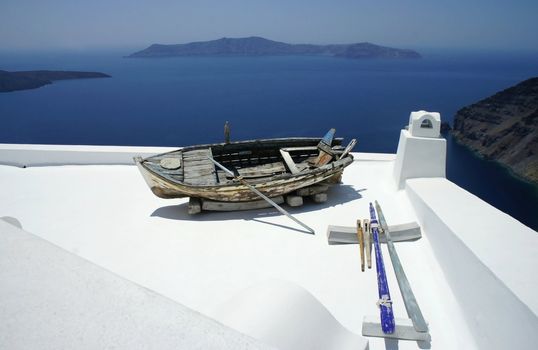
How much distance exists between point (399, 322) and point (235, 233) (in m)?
2.28

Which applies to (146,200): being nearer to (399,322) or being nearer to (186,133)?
(399,322)

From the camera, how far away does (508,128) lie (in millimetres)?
55406

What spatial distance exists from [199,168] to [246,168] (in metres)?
0.91

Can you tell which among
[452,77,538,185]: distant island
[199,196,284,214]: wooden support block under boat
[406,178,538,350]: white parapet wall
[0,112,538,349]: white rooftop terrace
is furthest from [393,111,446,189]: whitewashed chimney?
[452,77,538,185]: distant island

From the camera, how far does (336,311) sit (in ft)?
10.9

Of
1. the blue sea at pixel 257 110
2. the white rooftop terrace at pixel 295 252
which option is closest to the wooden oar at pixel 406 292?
the white rooftop terrace at pixel 295 252

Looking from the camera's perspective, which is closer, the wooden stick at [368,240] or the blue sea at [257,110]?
the wooden stick at [368,240]

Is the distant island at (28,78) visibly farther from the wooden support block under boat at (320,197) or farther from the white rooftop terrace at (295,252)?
the wooden support block under boat at (320,197)

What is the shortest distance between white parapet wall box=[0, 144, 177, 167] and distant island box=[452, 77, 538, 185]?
2216 inches

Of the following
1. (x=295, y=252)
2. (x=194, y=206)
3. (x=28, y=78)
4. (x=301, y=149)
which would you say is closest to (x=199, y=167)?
(x=194, y=206)

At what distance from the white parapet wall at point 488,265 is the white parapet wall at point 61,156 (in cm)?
498

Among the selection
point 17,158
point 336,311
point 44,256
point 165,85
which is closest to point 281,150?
point 336,311

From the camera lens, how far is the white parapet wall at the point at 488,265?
2.46 meters

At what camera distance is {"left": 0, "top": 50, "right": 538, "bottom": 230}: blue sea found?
56625 mm
